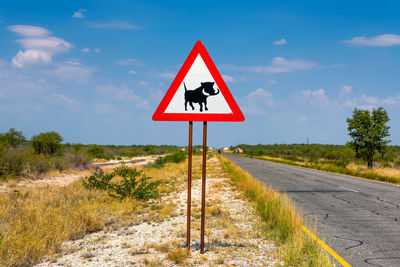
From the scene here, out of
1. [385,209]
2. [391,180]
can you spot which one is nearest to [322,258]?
[385,209]

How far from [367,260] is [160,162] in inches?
1064

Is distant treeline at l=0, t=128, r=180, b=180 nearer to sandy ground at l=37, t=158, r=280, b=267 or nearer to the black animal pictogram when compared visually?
sandy ground at l=37, t=158, r=280, b=267

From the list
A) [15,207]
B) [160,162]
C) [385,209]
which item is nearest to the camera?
[15,207]

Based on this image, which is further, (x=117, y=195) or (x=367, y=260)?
(x=117, y=195)

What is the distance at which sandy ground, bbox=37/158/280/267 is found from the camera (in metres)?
4.41

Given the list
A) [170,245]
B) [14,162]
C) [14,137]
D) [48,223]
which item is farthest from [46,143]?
[170,245]

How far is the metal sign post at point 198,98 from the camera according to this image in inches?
176

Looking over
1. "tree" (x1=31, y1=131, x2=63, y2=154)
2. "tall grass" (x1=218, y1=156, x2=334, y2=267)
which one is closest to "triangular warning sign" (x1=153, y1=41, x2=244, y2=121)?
"tall grass" (x1=218, y1=156, x2=334, y2=267)

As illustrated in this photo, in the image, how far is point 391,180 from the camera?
17.7 meters

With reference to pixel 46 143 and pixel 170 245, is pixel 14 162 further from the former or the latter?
pixel 170 245

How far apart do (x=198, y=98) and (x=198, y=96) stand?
0.09 ft

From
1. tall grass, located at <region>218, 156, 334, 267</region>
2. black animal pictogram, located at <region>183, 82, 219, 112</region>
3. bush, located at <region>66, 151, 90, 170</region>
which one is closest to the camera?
tall grass, located at <region>218, 156, 334, 267</region>

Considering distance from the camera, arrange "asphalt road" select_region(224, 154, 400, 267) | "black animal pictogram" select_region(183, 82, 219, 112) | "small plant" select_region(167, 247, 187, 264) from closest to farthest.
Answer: "small plant" select_region(167, 247, 187, 264), "black animal pictogram" select_region(183, 82, 219, 112), "asphalt road" select_region(224, 154, 400, 267)

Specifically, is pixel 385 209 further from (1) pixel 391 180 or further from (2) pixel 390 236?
(1) pixel 391 180
